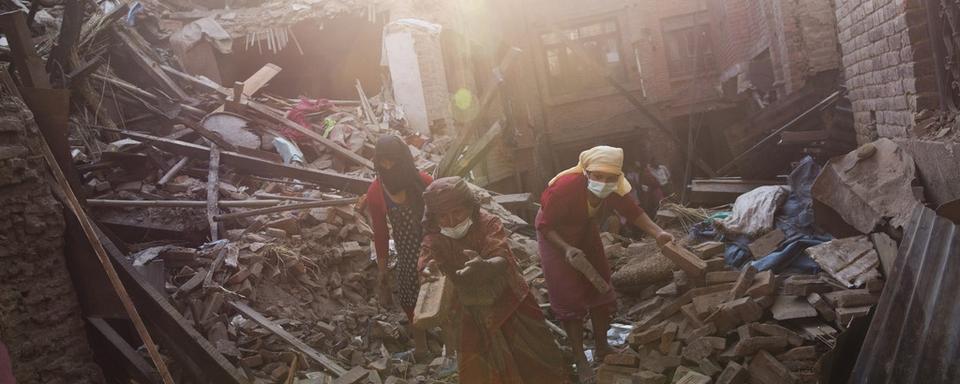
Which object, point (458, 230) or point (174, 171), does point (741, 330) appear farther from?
point (174, 171)

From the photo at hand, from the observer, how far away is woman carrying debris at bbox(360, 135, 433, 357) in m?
4.96

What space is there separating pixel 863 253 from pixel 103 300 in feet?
18.0

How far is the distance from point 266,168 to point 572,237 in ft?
17.7

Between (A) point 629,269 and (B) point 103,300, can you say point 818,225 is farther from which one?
(B) point 103,300

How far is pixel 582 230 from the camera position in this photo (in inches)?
195

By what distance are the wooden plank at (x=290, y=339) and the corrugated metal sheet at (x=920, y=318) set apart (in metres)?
3.94

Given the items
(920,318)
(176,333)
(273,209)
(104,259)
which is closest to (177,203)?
(273,209)

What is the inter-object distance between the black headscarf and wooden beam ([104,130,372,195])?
3687 millimetres

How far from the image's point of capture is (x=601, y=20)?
62.8 feet

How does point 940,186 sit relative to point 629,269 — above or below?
above

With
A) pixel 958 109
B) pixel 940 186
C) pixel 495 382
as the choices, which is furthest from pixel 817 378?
pixel 958 109

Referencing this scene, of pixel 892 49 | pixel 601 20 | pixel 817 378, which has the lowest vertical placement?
pixel 817 378

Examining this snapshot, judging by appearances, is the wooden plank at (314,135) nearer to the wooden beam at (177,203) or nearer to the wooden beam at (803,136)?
the wooden beam at (177,203)

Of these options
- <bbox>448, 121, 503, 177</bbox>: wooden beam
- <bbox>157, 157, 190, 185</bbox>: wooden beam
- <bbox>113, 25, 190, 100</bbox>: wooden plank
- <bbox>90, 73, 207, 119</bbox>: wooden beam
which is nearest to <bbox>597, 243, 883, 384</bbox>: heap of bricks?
<bbox>448, 121, 503, 177</bbox>: wooden beam
